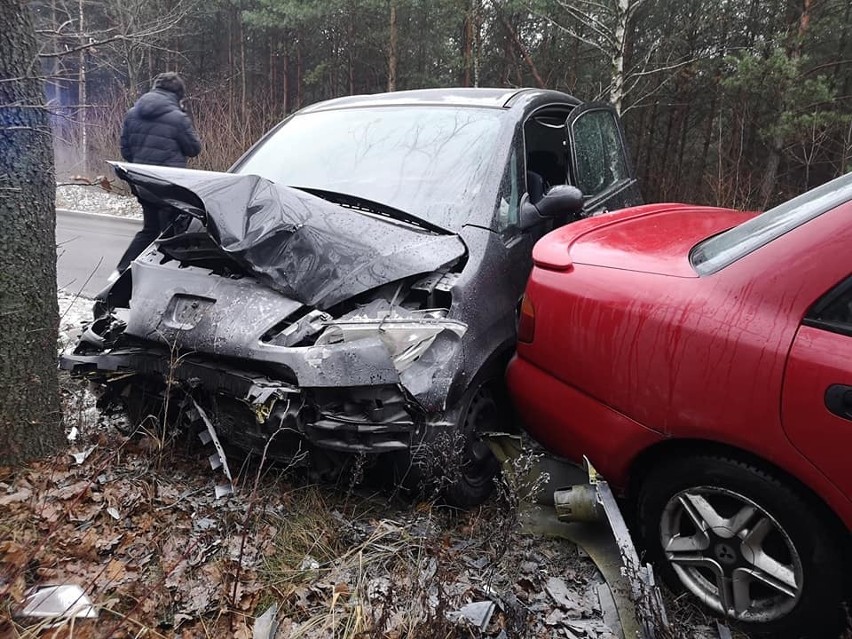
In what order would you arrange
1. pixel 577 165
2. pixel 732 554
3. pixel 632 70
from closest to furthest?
pixel 732 554, pixel 577 165, pixel 632 70

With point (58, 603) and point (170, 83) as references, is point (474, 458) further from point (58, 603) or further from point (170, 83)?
point (170, 83)

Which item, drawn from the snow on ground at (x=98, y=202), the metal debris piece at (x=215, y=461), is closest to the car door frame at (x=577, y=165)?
the metal debris piece at (x=215, y=461)

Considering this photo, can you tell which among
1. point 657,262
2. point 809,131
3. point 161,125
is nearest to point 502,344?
point 657,262

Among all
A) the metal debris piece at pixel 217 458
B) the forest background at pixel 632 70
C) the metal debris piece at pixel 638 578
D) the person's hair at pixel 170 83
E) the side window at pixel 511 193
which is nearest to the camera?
the metal debris piece at pixel 638 578

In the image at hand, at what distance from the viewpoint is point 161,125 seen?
19.4 ft

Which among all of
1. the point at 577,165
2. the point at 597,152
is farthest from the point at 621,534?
the point at 597,152

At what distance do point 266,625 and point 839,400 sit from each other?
1941 millimetres

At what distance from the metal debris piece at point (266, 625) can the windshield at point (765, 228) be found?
6.41ft

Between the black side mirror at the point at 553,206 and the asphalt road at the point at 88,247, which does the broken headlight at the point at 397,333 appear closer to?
the black side mirror at the point at 553,206

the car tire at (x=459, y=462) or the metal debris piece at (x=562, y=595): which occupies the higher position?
the car tire at (x=459, y=462)

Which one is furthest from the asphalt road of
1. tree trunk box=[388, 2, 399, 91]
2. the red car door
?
tree trunk box=[388, 2, 399, 91]

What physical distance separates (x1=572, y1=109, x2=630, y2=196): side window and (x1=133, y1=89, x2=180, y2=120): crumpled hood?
4.18 metres

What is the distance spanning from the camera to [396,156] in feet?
11.4

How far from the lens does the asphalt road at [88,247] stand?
6.96 m
